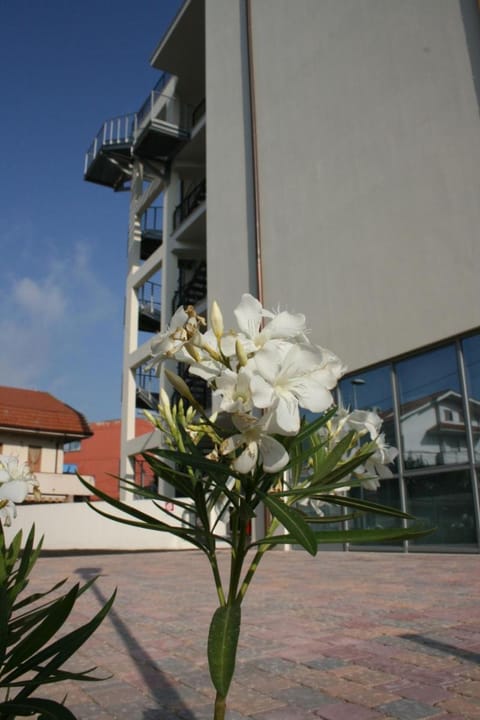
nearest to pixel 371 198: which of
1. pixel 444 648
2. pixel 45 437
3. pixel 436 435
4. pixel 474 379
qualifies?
pixel 474 379

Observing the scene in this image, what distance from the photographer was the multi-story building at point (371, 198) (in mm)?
9695

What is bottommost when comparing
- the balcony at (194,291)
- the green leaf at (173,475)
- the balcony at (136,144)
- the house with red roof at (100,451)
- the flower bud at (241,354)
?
the green leaf at (173,475)

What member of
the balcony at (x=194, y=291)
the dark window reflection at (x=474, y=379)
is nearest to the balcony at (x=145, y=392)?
the balcony at (x=194, y=291)

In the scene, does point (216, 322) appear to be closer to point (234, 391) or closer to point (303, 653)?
point (234, 391)

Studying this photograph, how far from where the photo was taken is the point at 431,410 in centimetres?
1003

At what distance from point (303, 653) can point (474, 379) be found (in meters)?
7.16

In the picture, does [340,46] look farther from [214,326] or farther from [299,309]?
[214,326]

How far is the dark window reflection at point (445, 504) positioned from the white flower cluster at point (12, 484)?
801 centimetres

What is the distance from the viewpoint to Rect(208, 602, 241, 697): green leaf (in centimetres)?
92

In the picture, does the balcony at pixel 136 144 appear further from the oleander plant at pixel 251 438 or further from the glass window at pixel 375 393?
the oleander plant at pixel 251 438

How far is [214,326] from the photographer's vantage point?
3.96ft

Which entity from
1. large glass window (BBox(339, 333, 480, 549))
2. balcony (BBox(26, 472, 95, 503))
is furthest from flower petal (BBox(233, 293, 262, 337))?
balcony (BBox(26, 472, 95, 503))

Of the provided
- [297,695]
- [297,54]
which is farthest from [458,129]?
[297,695]

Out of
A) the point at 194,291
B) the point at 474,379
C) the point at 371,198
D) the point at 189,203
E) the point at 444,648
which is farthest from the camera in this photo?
the point at 189,203
